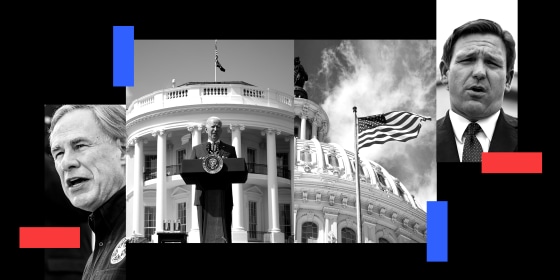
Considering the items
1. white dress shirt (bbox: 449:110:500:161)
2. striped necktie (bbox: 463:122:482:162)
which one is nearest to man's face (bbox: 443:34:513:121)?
white dress shirt (bbox: 449:110:500:161)

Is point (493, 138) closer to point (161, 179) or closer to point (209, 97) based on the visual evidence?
point (209, 97)

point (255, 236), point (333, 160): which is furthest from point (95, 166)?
point (333, 160)

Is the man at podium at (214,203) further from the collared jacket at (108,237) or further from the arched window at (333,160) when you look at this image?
the arched window at (333,160)

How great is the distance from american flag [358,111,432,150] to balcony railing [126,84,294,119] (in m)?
1.81

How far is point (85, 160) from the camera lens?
33.2m

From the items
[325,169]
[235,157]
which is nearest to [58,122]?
[235,157]

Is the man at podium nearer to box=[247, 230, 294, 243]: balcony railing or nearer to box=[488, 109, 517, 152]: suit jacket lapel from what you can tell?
box=[247, 230, 294, 243]: balcony railing

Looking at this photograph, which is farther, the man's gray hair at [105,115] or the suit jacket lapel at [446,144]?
the man's gray hair at [105,115]

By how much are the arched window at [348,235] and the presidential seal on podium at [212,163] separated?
3532 millimetres

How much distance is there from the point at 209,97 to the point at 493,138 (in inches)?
260

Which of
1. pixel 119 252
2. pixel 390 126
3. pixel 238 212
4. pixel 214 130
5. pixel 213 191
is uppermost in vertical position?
pixel 390 126

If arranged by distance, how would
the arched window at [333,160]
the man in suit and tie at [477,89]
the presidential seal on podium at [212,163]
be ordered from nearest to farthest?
the presidential seal on podium at [212,163] < the man in suit and tie at [477,89] < the arched window at [333,160]

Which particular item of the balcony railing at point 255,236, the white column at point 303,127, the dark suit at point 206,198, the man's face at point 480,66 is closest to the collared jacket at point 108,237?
the dark suit at point 206,198

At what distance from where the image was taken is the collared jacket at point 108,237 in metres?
32.7
